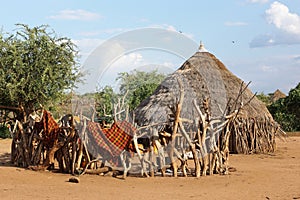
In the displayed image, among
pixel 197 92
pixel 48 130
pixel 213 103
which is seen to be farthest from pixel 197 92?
pixel 48 130

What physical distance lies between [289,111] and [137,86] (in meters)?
9.78

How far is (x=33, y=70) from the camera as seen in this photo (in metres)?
21.2

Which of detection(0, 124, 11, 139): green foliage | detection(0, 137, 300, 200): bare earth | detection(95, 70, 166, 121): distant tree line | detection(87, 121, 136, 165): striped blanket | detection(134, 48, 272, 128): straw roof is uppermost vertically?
detection(95, 70, 166, 121): distant tree line

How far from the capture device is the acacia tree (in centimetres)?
2069

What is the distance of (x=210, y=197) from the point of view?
300 inches

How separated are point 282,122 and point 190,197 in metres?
21.3

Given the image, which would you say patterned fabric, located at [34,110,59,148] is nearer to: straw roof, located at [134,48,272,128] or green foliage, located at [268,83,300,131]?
straw roof, located at [134,48,272,128]

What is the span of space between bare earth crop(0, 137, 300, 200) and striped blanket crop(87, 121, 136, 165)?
24.9 inches

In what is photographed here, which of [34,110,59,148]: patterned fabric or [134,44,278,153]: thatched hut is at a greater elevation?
[134,44,278,153]: thatched hut

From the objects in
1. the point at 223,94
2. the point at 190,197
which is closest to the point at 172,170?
the point at 190,197

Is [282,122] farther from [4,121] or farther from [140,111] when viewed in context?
[4,121]

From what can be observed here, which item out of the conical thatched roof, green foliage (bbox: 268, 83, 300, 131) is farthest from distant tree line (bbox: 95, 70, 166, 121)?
the conical thatched roof

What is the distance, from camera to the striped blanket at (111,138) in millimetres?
9945

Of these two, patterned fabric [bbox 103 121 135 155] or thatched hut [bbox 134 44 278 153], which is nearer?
patterned fabric [bbox 103 121 135 155]
